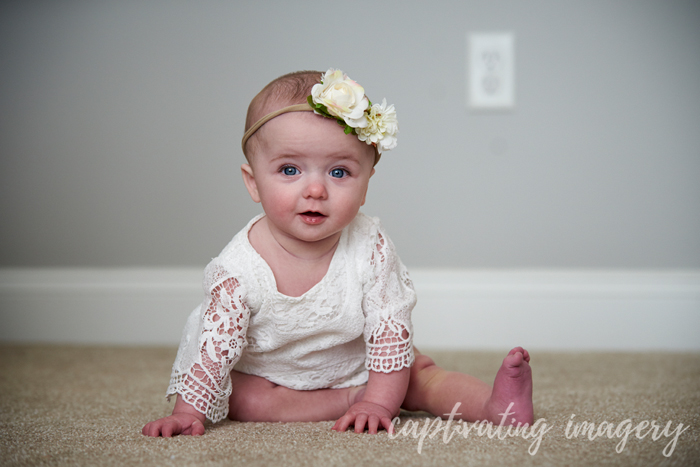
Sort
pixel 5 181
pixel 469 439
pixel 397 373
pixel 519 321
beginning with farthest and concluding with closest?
1. pixel 5 181
2. pixel 519 321
3. pixel 397 373
4. pixel 469 439

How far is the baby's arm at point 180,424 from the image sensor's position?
89cm

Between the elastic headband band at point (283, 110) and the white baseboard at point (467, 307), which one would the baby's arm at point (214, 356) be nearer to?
the elastic headband band at point (283, 110)

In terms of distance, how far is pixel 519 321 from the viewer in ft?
6.01

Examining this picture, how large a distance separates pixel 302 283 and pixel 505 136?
1056 mm

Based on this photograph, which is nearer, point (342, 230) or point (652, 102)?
point (342, 230)

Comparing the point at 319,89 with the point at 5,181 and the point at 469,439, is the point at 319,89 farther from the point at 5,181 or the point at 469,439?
the point at 5,181

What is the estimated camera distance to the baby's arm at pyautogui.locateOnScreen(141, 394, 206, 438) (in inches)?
35.0

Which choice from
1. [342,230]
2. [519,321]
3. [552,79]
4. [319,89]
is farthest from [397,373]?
[552,79]

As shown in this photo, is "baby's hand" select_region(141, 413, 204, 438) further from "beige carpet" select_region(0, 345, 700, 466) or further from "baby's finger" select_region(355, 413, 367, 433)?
"baby's finger" select_region(355, 413, 367, 433)

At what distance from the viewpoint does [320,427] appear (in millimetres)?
967

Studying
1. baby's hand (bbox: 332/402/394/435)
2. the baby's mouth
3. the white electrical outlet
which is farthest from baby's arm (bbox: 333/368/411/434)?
the white electrical outlet

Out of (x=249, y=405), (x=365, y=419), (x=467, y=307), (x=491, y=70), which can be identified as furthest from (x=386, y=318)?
(x=491, y=70)

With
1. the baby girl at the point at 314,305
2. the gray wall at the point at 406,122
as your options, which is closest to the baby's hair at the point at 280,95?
the baby girl at the point at 314,305

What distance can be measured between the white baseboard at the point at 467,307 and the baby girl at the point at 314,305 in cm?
77
